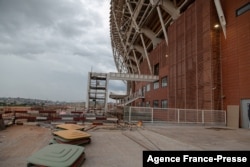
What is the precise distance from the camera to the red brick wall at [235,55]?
17.2m

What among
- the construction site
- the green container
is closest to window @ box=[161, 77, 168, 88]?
the construction site

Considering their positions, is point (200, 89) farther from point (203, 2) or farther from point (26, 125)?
point (26, 125)

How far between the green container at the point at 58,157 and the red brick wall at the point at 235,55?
16.1 metres

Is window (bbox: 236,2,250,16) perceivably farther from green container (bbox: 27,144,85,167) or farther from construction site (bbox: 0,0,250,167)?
green container (bbox: 27,144,85,167)

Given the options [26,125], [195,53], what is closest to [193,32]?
[195,53]

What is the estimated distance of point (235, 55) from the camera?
1839cm

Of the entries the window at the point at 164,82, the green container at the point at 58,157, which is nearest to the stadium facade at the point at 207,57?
the window at the point at 164,82

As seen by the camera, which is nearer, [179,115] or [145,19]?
[179,115]

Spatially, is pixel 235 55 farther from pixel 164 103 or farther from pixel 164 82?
pixel 164 103

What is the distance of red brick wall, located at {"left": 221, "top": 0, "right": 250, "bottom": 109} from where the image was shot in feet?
56.6

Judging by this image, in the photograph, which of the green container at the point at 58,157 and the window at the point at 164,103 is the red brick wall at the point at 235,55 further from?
the green container at the point at 58,157

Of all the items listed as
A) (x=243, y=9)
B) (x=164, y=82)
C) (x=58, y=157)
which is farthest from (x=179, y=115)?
(x=58, y=157)

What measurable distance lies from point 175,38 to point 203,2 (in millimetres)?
7102

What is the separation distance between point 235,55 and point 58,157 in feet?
59.6
